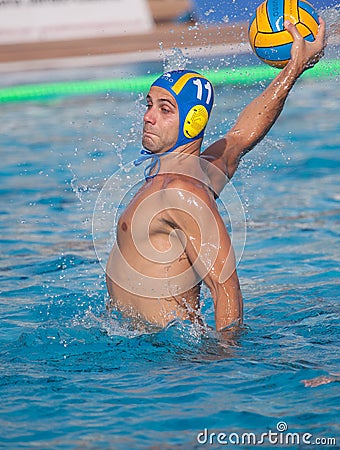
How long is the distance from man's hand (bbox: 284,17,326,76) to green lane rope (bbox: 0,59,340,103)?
785cm

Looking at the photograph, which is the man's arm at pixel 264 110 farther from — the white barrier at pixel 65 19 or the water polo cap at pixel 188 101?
the white barrier at pixel 65 19

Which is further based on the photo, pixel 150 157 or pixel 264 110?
pixel 264 110

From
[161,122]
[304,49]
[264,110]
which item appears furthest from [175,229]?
[304,49]

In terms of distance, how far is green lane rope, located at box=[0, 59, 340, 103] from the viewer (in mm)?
11516

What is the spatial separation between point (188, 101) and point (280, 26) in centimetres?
73

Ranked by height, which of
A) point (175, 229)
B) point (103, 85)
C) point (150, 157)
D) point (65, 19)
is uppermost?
point (65, 19)

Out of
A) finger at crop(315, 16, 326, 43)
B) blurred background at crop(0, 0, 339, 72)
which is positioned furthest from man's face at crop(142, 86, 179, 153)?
blurred background at crop(0, 0, 339, 72)

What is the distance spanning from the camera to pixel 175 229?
10.3 feet

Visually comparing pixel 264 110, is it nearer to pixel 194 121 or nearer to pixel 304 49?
pixel 304 49

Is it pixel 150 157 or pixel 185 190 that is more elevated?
pixel 150 157

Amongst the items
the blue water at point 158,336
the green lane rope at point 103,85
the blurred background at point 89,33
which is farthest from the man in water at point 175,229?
the blurred background at point 89,33

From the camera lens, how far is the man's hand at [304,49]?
3.55m

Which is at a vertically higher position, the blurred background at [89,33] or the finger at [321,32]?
the blurred background at [89,33]

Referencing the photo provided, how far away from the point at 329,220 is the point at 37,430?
3.66 m
